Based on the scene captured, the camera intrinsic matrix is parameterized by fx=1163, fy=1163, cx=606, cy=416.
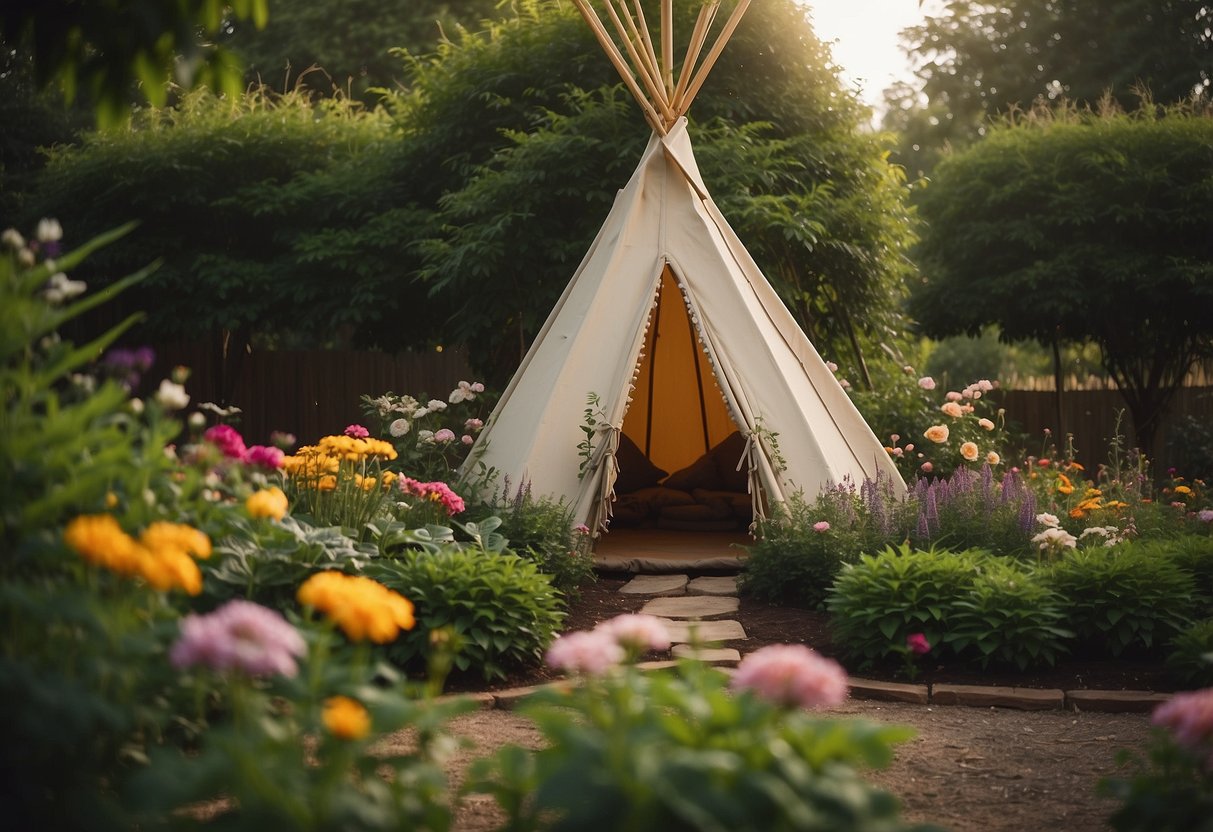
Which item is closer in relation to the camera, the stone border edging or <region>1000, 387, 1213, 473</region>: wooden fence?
the stone border edging

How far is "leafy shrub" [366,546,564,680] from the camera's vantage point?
462cm

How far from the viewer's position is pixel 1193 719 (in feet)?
7.20

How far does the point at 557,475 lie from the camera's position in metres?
7.08

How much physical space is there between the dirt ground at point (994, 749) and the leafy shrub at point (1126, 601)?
0.13 m

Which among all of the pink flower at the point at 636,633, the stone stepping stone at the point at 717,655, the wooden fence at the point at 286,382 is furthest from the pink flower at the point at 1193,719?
the wooden fence at the point at 286,382

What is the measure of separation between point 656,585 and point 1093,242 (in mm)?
8248

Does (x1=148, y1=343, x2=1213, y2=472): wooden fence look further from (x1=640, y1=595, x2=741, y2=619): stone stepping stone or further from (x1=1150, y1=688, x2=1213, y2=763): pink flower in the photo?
(x1=1150, y1=688, x2=1213, y2=763): pink flower

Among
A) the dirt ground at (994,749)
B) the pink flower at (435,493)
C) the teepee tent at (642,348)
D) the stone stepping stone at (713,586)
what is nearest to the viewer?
the dirt ground at (994,749)

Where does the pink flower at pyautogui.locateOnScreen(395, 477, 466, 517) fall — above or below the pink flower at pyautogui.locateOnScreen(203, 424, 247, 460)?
below

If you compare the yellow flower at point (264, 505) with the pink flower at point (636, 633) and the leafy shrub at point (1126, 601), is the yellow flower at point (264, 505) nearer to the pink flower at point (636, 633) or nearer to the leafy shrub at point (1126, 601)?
the pink flower at point (636, 633)

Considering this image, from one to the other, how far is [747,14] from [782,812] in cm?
951

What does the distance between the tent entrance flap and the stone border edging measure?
17.2 ft

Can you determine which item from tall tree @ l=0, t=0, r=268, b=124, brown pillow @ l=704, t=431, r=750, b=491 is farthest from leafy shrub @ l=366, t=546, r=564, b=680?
brown pillow @ l=704, t=431, r=750, b=491

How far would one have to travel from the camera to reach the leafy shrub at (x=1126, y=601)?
4945mm
